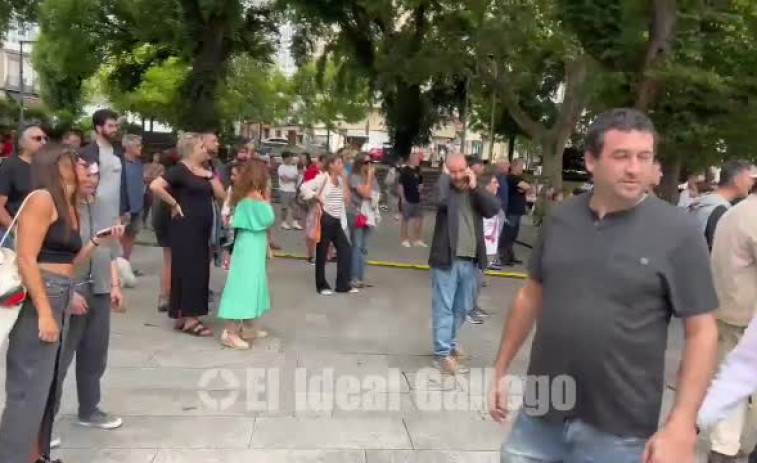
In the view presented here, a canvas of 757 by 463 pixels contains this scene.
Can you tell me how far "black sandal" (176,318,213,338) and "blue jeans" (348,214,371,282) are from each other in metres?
3.42

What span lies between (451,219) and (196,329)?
8.64 ft

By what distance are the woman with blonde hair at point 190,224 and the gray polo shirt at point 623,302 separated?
5106mm

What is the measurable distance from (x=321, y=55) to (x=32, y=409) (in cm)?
2669

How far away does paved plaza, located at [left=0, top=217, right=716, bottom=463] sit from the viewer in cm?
490

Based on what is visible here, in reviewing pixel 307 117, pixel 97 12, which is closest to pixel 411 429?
pixel 97 12

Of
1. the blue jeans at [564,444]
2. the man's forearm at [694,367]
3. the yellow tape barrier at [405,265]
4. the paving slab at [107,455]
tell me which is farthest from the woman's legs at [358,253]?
the man's forearm at [694,367]

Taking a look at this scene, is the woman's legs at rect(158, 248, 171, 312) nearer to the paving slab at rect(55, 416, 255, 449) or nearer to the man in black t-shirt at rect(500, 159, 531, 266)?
the paving slab at rect(55, 416, 255, 449)

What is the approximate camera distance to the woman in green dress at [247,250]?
23.8ft

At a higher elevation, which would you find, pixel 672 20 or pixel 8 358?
pixel 672 20

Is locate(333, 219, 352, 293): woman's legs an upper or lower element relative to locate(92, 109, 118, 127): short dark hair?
lower

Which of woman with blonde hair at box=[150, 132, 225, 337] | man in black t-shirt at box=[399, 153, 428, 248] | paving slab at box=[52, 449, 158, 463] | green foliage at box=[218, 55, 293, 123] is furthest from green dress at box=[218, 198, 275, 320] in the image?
green foliage at box=[218, 55, 293, 123]

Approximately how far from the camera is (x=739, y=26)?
10.7 metres

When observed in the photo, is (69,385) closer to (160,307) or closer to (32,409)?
(32,409)

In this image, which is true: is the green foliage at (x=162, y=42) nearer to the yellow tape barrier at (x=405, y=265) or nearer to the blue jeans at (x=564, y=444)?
the yellow tape barrier at (x=405, y=265)
